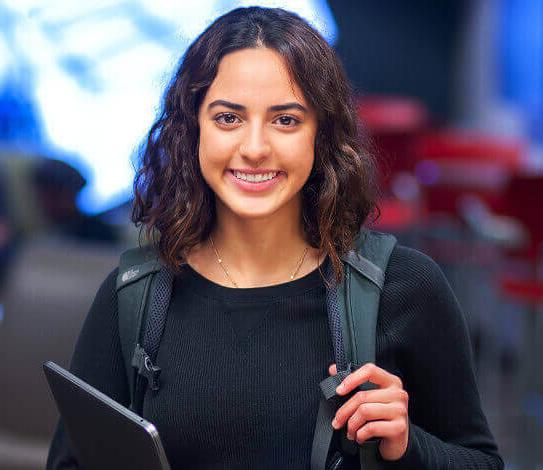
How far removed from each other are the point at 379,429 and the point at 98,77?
4.37 metres

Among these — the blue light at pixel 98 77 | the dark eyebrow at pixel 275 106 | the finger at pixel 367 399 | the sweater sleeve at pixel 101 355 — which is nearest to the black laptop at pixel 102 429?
the sweater sleeve at pixel 101 355

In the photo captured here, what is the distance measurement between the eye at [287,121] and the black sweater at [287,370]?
25cm

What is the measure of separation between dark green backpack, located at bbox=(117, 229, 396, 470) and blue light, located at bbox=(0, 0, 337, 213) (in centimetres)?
374

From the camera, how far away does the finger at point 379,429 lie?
4.58 ft

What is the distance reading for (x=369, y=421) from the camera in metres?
1.41

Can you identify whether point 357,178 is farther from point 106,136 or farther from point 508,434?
point 106,136

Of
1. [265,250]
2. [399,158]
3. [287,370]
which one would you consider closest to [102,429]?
[287,370]

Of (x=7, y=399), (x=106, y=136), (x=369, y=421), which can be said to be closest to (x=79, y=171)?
(x=106, y=136)

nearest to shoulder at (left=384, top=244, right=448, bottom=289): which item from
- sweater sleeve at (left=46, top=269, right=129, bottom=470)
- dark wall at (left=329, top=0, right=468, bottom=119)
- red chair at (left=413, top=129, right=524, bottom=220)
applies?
sweater sleeve at (left=46, top=269, right=129, bottom=470)

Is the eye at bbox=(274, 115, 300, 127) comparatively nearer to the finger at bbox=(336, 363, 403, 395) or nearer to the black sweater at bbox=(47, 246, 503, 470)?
the black sweater at bbox=(47, 246, 503, 470)

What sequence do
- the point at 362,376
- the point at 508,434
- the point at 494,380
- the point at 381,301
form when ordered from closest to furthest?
the point at 362,376 → the point at 381,301 → the point at 508,434 → the point at 494,380

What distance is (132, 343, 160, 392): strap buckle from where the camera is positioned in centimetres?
155

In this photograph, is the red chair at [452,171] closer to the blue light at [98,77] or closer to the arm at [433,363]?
the blue light at [98,77]

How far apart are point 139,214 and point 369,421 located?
594 millimetres
